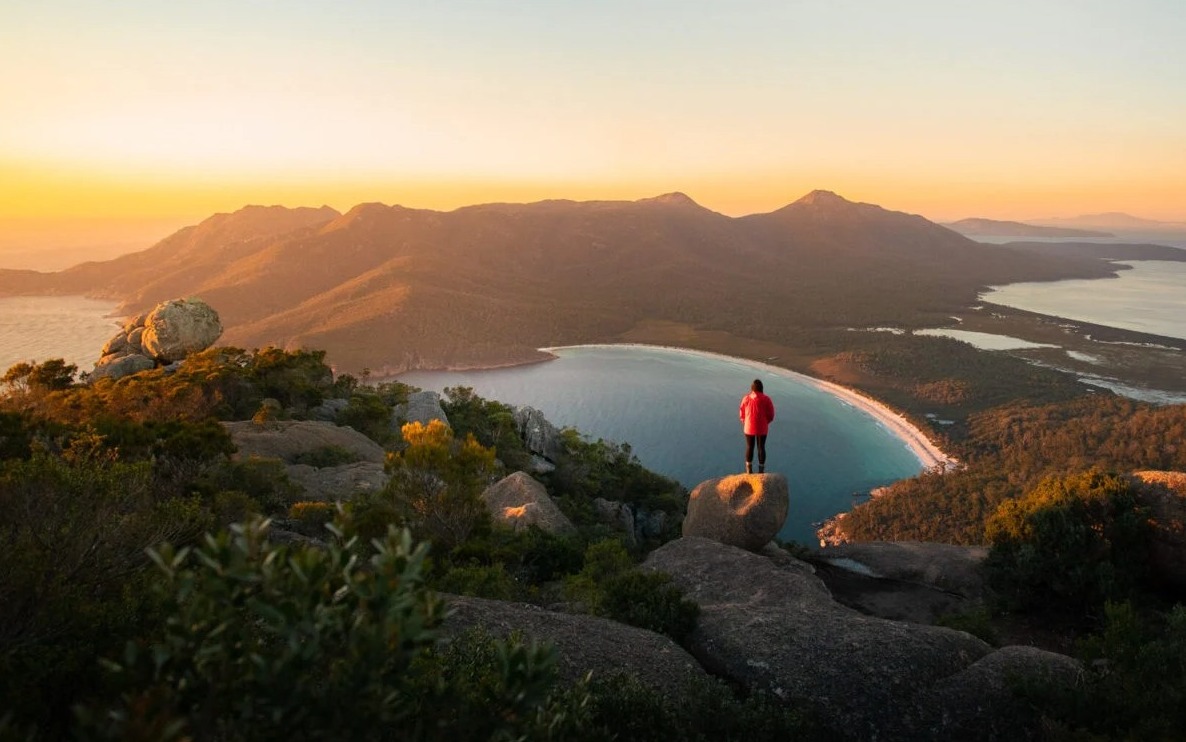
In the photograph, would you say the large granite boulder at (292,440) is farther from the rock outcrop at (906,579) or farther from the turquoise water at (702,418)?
the turquoise water at (702,418)

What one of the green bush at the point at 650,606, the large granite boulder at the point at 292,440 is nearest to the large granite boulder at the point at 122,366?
the large granite boulder at the point at 292,440

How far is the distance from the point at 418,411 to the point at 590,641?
33500 mm

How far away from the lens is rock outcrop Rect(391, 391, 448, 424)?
4017cm

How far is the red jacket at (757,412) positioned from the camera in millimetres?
16891

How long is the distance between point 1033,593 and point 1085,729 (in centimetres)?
919

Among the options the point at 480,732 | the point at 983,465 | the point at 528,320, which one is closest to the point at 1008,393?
the point at 983,465

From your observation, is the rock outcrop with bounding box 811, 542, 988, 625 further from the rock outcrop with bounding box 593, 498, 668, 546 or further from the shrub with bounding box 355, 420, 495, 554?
the rock outcrop with bounding box 593, 498, 668, 546

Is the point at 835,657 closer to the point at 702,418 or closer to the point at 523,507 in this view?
the point at 523,507

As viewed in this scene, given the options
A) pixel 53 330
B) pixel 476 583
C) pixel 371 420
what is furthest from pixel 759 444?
pixel 53 330

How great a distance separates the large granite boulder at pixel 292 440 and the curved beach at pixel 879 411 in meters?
81.6

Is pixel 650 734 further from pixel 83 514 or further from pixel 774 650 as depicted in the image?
pixel 83 514

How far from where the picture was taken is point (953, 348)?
14675cm

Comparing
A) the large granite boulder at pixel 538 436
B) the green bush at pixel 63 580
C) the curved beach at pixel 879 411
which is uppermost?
the green bush at pixel 63 580

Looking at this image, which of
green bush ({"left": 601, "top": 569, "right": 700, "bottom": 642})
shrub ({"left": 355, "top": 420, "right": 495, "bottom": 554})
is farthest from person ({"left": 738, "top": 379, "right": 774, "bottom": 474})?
shrub ({"left": 355, "top": 420, "right": 495, "bottom": 554})
